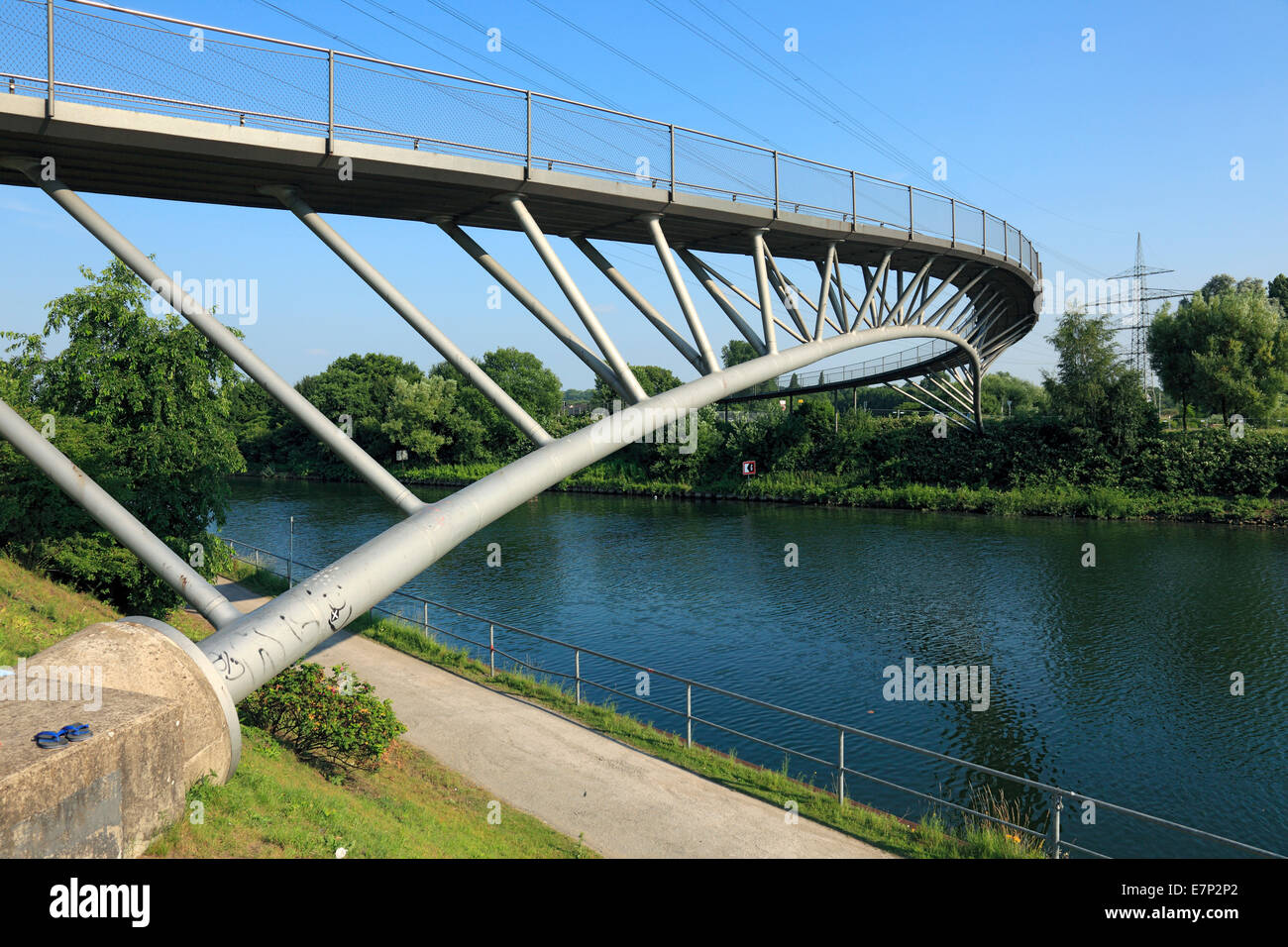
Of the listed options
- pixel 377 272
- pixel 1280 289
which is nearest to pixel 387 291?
pixel 377 272

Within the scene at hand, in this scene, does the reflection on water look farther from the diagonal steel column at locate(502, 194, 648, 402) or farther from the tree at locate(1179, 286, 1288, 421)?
the tree at locate(1179, 286, 1288, 421)

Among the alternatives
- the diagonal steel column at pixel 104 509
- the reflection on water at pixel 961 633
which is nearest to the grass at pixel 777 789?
the reflection on water at pixel 961 633

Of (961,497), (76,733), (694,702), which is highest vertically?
(961,497)

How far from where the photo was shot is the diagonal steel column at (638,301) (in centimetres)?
1407

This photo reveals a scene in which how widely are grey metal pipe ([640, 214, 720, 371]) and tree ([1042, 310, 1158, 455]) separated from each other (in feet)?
136

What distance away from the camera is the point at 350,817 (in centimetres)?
815

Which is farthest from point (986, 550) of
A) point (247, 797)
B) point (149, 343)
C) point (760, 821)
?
point (247, 797)

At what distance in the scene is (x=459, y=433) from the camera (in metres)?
74.8

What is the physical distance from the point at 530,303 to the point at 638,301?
2562 millimetres

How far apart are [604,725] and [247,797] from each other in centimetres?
666

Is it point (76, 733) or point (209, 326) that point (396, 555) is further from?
point (76, 733)

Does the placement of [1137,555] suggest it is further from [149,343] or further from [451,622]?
[149,343]

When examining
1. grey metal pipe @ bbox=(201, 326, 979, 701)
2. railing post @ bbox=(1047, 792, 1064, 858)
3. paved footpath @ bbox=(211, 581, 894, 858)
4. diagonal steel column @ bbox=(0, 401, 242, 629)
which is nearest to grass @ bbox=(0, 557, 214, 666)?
diagonal steel column @ bbox=(0, 401, 242, 629)
